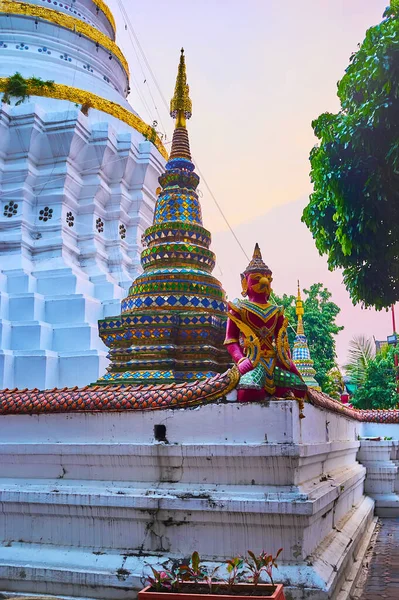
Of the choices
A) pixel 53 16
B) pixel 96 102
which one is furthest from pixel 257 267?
pixel 53 16

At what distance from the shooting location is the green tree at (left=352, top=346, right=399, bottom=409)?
82.6 ft

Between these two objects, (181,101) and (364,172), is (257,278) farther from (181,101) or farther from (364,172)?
(181,101)

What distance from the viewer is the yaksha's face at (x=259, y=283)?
5074 mm

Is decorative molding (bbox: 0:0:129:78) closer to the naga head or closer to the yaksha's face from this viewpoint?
the naga head

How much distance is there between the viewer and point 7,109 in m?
15.7

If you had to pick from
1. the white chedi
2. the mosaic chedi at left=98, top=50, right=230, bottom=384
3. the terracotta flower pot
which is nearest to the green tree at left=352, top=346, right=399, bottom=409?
the white chedi

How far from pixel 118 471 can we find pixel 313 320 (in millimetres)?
25716

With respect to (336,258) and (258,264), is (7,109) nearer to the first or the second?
(336,258)

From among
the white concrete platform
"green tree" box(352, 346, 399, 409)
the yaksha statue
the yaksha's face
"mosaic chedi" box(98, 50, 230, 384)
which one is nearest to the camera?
the white concrete platform

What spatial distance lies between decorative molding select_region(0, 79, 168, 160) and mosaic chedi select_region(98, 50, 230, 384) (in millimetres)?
11004

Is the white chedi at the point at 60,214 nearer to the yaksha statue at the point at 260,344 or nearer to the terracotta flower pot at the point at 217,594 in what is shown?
the yaksha statue at the point at 260,344

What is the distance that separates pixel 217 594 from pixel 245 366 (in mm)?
1872

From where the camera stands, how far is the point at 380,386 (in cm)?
2534

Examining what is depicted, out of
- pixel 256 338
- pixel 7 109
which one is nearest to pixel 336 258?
pixel 256 338
